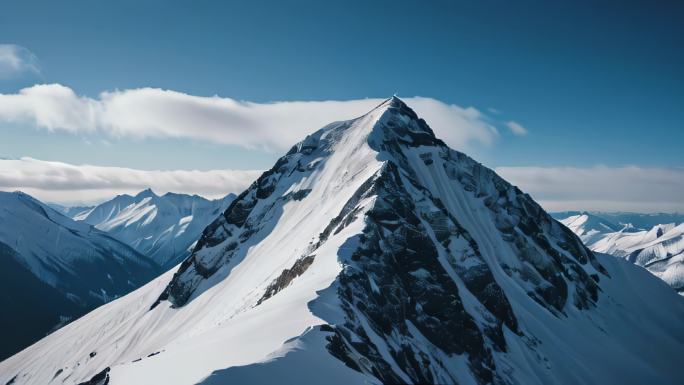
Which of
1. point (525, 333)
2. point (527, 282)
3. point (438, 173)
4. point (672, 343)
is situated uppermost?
point (438, 173)

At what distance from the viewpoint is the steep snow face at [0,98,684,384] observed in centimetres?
5119

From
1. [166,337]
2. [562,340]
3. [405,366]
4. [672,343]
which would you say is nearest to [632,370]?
[562,340]

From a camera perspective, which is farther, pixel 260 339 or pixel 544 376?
pixel 544 376

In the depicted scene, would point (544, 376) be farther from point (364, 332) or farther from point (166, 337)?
point (166, 337)

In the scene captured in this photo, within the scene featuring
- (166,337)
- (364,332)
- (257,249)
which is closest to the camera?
(364,332)

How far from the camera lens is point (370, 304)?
7381cm

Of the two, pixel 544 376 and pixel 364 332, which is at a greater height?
pixel 364 332

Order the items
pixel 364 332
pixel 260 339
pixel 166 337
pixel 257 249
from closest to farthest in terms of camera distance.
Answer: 1. pixel 260 339
2. pixel 364 332
3. pixel 166 337
4. pixel 257 249

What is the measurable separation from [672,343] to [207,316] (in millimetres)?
178768

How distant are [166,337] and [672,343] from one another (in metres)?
190

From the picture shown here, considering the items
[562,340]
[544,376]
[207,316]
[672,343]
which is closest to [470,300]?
[544,376]

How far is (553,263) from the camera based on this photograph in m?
188

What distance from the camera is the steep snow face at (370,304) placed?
168 feet

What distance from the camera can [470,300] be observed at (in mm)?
117562
